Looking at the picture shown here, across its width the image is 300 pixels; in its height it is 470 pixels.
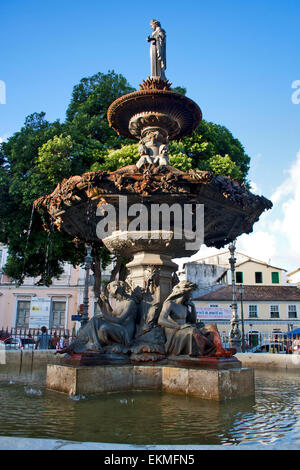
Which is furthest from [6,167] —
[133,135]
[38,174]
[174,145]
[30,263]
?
[133,135]

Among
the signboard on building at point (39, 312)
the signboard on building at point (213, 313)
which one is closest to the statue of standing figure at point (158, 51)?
the signboard on building at point (213, 313)

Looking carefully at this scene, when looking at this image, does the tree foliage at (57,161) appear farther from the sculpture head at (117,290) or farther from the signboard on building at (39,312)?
the signboard on building at (39,312)

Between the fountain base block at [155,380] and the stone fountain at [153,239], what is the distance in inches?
0.5

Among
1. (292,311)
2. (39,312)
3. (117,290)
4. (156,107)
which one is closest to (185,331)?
(117,290)

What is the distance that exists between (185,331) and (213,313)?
27.4 metres

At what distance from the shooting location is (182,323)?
584 centimetres

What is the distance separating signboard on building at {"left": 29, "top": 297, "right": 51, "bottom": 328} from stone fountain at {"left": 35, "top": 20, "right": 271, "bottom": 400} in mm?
31170

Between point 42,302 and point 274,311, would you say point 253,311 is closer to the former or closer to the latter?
point 274,311

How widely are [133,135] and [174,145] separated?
7.71 m

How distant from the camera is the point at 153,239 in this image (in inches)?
260

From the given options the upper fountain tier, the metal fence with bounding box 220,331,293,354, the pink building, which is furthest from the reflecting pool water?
the pink building

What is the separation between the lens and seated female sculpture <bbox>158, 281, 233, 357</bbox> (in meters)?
5.39

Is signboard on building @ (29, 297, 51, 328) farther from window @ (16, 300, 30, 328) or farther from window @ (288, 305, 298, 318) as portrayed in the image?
window @ (288, 305, 298, 318)
